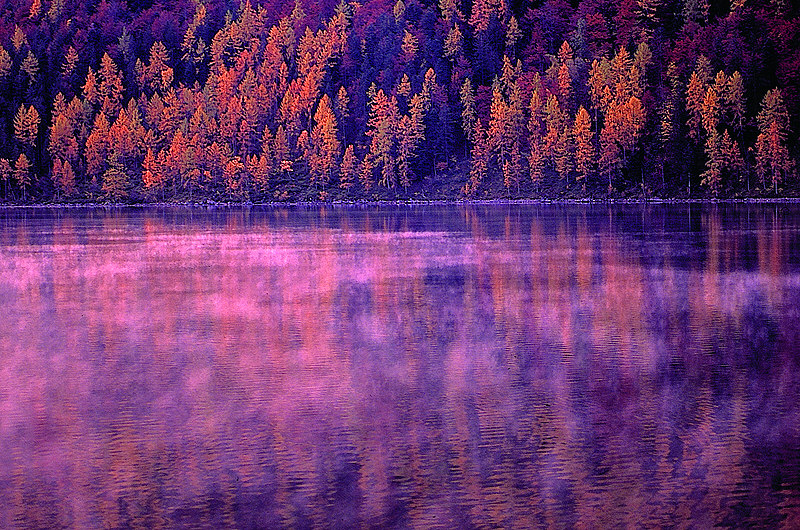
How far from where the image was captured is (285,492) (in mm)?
12766

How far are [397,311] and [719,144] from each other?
340 feet

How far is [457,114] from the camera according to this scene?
165125 mm

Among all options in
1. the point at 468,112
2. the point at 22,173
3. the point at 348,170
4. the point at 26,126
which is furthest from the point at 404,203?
the point at 26,126

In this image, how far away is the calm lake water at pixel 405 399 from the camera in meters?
12.4

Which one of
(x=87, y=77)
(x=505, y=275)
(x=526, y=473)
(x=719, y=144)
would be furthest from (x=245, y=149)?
(x=526, y=473)

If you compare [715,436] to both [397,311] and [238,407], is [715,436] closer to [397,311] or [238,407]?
[238,407]

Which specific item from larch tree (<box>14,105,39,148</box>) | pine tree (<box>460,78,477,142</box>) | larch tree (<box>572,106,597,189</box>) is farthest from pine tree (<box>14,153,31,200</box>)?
larch tree (<box>572,106,597,189</box>)

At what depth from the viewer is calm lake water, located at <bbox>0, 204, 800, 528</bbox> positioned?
40.8 ft

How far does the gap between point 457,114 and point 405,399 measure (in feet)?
492

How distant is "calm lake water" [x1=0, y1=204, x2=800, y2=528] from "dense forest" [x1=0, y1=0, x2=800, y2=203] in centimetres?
9796

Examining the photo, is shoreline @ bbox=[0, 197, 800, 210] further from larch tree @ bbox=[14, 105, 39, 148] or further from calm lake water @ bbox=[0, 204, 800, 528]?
calm lake water @ bbox=[0, 204, 800, 528]

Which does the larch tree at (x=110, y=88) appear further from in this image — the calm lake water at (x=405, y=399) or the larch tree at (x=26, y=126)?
the calm lake water at (x=405, y=399)

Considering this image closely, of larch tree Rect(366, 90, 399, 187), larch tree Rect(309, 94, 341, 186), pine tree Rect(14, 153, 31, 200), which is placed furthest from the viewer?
pine tree Rect(14, 153, 31, 200)

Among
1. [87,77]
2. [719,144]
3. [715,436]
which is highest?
[87,77]
